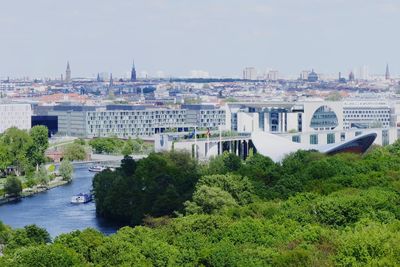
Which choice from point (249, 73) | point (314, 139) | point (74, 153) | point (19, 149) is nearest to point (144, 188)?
point (19, 149)

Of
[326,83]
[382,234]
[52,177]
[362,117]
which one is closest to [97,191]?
[52,177]

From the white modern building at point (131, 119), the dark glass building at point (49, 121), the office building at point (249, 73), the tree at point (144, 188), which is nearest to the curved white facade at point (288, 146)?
the tree at point (144, 188)

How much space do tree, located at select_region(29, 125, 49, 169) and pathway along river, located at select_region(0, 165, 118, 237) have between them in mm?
3242

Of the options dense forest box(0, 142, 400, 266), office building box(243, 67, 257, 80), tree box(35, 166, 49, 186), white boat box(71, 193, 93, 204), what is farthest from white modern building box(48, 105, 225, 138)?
office building box(243, 67, 257, 80)

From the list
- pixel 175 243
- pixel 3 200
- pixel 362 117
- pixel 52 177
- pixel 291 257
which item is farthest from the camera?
pixel 362 117

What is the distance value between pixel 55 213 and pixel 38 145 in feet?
28.2

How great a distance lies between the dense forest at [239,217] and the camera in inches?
406

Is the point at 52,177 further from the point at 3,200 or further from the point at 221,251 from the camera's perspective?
the point at 221,251

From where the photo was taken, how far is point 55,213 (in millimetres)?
19047

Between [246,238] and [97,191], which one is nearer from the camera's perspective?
[246,238]

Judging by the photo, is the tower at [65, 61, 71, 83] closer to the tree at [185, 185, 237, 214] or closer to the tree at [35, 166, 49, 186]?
the tree at [35, 166, 49, 186]

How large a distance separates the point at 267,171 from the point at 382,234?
26.8 ft

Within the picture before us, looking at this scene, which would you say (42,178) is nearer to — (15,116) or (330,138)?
(330,138)

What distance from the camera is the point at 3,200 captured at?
840 inches
